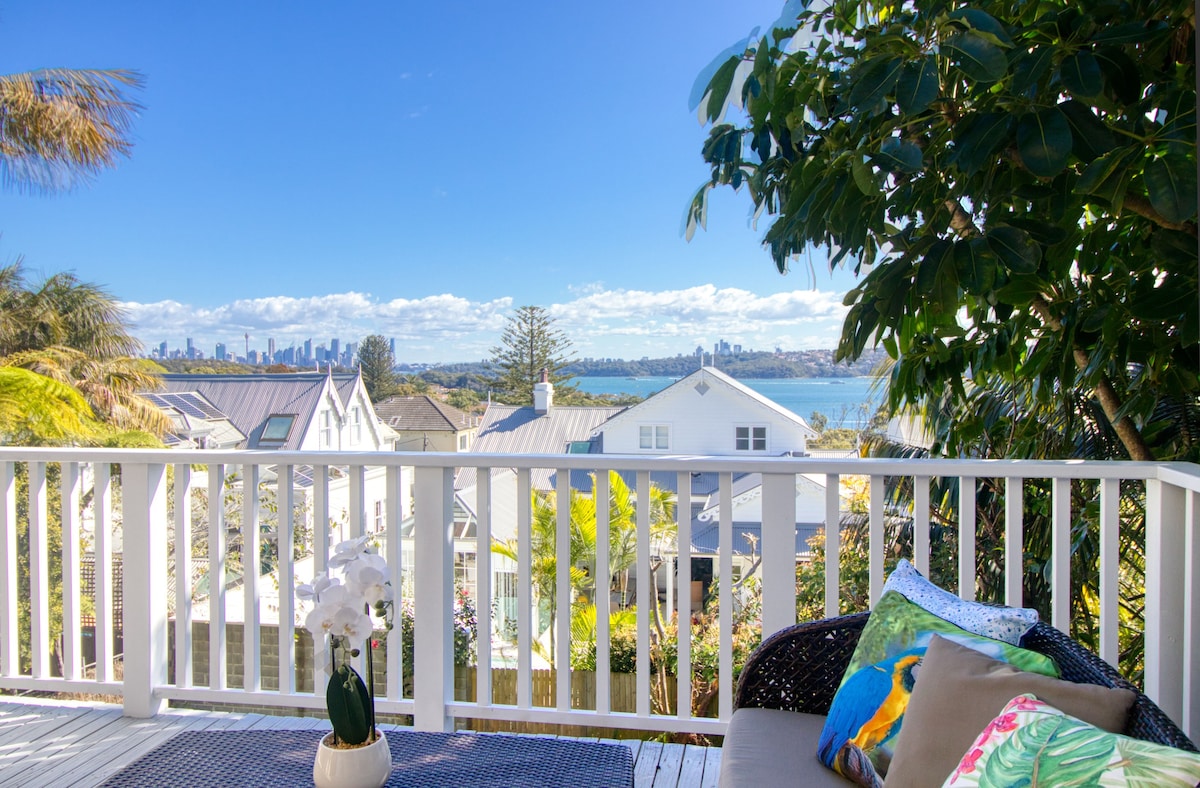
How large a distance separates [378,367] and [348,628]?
10.2 meters

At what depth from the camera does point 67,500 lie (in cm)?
243

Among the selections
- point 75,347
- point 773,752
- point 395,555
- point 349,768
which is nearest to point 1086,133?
point 773,752

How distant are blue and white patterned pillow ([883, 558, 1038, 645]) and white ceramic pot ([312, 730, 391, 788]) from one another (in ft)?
3.20

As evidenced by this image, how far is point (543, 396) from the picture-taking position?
8.80 meters

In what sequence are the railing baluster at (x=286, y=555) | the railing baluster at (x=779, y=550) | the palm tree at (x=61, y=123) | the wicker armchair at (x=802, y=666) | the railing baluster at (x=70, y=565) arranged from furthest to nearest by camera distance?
the palm tree at (x=61, y=123) → the railing baluster at (x=70, y=565) → the railing baluster at (x=286, y=555) → the railing baluster at (x=779, y=550) → the wicker armchair at (x=802, y=666)

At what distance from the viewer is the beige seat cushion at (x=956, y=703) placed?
95 centimetres

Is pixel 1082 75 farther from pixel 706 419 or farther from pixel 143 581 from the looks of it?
pixel 706 419

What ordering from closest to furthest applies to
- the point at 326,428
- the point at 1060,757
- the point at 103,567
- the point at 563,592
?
the point at 1060,757 < the point at 563,592 < the point at 103,567 < the point at 326,428

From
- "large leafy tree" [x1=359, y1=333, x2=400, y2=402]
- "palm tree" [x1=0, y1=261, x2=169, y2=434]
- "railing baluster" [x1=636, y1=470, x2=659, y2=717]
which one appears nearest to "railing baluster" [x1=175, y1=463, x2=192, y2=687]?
"railing baluster" [x1=636, y1=470, x2=659, y2=717]

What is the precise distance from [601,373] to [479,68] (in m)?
11.0

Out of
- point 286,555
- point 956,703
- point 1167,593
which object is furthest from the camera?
point 286,555

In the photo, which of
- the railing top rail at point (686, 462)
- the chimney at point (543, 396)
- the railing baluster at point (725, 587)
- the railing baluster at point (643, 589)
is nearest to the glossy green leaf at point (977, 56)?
the railing top rail at point (686, 462)

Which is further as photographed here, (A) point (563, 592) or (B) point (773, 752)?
(A) point (563, 592)

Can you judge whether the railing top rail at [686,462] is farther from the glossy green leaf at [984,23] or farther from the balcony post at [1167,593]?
the glossy green leaf at [984,23]
